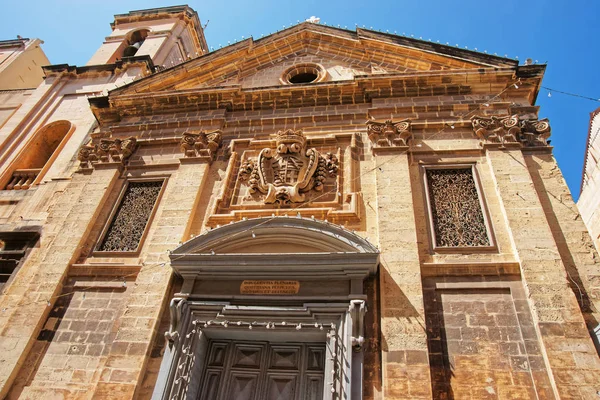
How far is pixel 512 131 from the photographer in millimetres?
8109

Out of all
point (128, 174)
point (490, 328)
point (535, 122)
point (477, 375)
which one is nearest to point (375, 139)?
point (535, 122)

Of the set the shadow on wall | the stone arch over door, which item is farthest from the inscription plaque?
the shadow on wall

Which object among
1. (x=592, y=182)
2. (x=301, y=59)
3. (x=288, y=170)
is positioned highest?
(x=592, y=182)

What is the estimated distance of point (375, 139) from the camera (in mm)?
8695

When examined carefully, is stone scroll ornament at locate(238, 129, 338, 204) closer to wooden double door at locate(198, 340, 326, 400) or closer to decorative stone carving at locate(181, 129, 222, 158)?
decorative stone carving at locate(181, 129, 222, 158)

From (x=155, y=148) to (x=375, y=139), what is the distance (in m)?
5.03

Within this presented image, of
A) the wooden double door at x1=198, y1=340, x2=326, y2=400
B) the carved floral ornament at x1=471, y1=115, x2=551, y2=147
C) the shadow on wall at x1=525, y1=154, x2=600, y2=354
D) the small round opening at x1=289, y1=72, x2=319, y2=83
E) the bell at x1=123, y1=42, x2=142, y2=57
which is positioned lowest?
the wooden double door at x1=198, y1=340, x2=326, y2=400

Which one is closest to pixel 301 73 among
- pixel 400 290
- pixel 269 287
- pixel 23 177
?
pixel 269 287

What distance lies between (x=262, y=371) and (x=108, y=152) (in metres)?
6.31

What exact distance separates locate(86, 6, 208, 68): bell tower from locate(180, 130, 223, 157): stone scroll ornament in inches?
324

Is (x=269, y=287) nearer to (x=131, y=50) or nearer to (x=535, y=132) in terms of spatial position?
(x=535, y=132)

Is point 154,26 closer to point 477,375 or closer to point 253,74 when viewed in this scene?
point 253,74

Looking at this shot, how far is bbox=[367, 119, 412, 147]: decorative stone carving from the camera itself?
847cm

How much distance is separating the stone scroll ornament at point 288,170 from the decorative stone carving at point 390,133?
3.03 ft
